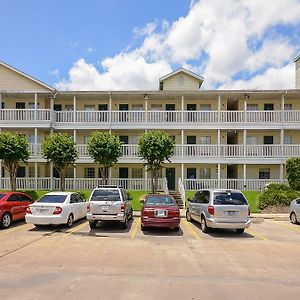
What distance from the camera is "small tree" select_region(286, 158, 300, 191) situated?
2341 cm

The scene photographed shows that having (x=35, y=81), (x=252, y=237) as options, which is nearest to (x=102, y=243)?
(x=252, y=237)

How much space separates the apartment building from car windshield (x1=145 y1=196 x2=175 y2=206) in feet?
39.9

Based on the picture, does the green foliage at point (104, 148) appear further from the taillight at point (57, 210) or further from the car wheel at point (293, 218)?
the car wheel at point (293, 218)

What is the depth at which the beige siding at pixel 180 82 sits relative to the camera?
102 feet

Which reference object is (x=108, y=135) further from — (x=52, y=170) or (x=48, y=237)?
(x=48, y=237)

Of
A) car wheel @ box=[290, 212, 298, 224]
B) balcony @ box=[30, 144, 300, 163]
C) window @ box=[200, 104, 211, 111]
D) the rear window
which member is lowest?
car wheel @ box=[290, 212, 298, 224]

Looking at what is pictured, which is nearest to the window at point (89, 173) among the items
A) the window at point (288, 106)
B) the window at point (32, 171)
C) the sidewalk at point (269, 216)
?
the window at point (32, 171)

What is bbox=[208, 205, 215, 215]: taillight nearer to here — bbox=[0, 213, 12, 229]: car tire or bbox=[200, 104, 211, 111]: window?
bbox=[0, 213, 12, 229]: car tire

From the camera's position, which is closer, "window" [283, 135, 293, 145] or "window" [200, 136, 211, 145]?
"window" [283, 135, 293, 145]

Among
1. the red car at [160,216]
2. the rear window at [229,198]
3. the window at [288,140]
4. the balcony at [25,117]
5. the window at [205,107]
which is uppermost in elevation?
the window at [205,107]

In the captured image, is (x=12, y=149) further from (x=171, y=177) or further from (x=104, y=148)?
(x=171, y=177)

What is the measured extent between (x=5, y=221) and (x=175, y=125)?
1711 cm

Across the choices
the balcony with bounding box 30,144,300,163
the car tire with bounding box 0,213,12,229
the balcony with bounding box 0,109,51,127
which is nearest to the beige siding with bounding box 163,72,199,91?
the balcony with bounding box 30,144,300,163

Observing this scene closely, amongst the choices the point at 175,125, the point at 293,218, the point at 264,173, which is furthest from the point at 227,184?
the point at 293,218
